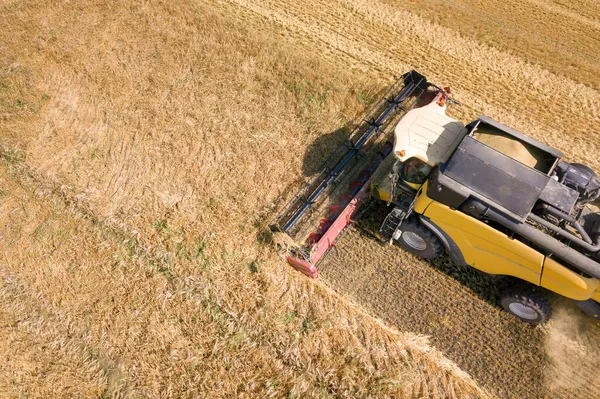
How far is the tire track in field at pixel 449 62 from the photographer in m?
8.62

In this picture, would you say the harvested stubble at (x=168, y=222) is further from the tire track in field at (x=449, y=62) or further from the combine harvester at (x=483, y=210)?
the tire track in field at (x=449, y=62)

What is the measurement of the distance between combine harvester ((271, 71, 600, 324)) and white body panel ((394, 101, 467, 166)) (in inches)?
0.6

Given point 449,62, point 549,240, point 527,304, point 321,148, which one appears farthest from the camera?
point 449,62

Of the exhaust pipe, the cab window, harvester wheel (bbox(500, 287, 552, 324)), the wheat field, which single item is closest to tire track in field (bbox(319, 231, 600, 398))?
the wheat field

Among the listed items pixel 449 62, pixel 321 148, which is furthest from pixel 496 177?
pixel 449 62

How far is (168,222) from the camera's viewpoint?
7.05m

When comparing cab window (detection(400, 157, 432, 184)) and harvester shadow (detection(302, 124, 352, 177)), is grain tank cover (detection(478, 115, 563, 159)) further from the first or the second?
harvester shadow (detection(302, 124, 352, 177))

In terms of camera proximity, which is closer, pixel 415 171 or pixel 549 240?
pixel 549 240

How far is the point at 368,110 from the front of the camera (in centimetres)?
859

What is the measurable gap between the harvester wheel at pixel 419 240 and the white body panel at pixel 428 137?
1.06m

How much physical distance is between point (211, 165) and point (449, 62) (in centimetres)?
699

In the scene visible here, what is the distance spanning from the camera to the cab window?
5820 mm

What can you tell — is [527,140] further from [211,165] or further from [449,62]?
[211,165]

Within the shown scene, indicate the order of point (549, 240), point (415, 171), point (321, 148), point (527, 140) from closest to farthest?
point (549, 240)
point (527, 140)
point (415, 171)
point (321, 148)
